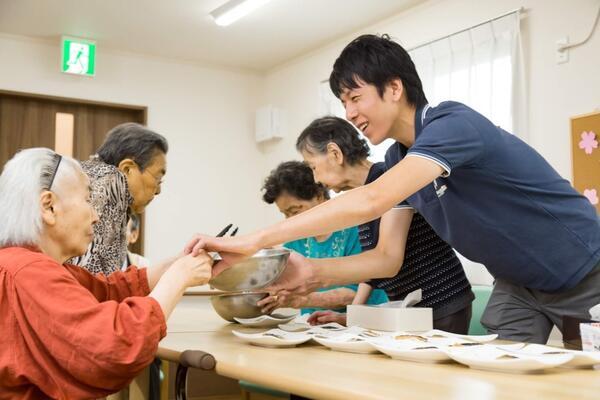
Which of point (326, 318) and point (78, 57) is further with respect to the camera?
point (78, 57)

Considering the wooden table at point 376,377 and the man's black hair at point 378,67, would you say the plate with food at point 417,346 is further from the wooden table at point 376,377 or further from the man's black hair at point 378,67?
the man's black hair at point 378,67

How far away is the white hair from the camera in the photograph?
1.32 m

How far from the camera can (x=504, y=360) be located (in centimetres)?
108

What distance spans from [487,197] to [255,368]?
2.50ft

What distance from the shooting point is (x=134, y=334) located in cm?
119

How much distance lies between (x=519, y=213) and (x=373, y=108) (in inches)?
18.1

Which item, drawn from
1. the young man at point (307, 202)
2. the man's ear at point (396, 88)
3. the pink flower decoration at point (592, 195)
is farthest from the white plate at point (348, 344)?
the pink flower decoration at point (592, 195)

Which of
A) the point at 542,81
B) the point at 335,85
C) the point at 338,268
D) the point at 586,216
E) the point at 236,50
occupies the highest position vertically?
the point at 236,50

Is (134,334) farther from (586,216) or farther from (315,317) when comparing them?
(586,216)

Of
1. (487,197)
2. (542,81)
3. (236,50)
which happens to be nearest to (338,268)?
(487,197)

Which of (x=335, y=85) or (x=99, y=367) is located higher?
(x=335, y=85)

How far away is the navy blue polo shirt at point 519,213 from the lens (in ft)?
5.10

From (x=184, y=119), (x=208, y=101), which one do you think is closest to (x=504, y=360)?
(x=184, y=119)

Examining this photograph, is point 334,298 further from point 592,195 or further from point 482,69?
point 482,69
